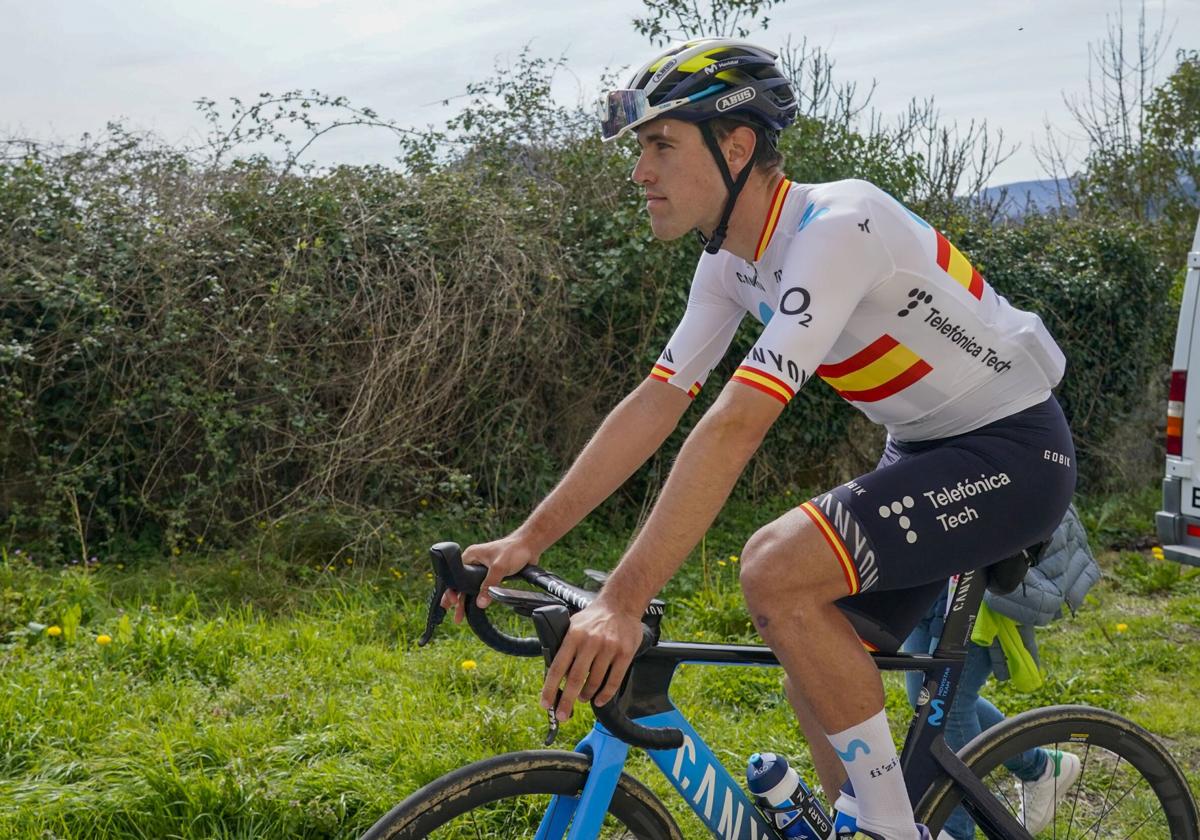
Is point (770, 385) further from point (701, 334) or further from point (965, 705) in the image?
point (965, 705)

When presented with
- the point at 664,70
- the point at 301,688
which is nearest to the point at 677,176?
the point at 664,70

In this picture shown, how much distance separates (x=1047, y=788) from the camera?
3066 mm

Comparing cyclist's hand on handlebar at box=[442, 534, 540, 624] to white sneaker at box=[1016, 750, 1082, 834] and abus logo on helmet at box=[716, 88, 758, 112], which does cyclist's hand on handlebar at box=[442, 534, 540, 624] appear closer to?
abus logo on helmet at box=[716, 88, 758, 112]

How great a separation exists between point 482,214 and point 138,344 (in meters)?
2.21

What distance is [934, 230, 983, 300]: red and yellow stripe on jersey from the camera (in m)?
2.58

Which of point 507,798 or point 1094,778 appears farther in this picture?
point 1094,778

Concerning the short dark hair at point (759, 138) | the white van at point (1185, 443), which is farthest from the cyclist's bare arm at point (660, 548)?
the white van at point (1185, 443)

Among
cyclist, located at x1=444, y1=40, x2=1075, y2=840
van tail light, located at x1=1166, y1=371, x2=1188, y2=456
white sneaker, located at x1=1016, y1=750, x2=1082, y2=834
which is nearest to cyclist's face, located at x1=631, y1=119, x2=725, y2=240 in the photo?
cyclist, located at x1=444, y1=40, x2=1075, y2=840

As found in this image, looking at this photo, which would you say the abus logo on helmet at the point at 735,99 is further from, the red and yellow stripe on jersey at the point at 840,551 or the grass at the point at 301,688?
the grass at the point at 301,688

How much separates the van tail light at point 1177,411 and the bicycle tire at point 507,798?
5181 mm

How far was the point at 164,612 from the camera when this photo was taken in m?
5.54

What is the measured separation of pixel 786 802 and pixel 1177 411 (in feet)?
16.4

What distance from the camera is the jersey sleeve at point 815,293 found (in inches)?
86.8

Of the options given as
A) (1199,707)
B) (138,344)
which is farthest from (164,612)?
(1199,707)
